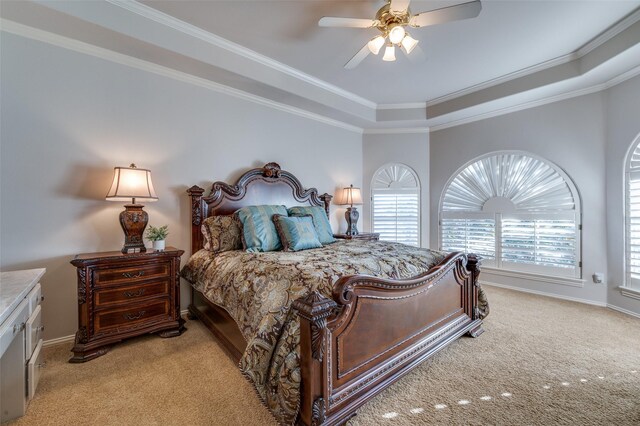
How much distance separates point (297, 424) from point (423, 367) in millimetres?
1125

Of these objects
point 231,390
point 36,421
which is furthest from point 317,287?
point 36,421

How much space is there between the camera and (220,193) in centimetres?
319

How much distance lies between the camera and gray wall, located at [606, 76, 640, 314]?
9.78ft

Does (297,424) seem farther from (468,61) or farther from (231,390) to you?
(468,61)

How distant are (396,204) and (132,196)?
3.99 metres

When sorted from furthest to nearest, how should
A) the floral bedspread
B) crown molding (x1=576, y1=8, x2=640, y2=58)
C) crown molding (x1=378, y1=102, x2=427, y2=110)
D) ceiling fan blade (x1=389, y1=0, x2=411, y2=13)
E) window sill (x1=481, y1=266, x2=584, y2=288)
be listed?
crown molding (x1=378, y1=102, x2=427, y2=110), window sill (x1=481, y1=266, x2=584, y2=288), crown molding (x1=576, y1=8, x2=640, y2=58), ceiling fan blade (x1=389, y1=0, x2=411, y2=13), the floral bedspread

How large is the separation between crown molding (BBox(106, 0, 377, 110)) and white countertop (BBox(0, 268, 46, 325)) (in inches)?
88.8

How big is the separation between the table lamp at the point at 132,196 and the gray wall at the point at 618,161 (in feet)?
16.7

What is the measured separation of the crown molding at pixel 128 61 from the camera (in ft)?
7.38

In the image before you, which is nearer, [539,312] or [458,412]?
[458,412]

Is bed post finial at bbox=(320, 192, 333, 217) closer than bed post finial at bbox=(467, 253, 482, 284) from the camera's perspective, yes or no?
No

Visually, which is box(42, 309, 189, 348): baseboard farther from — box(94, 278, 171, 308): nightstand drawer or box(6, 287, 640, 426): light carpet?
box(94, 278, 171, 308): nightstand drawer

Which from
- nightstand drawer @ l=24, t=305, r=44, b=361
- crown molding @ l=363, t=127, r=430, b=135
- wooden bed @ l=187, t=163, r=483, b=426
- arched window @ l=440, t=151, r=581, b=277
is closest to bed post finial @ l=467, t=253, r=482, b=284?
wooden bed @ l=187, t=163, r=483, b=426

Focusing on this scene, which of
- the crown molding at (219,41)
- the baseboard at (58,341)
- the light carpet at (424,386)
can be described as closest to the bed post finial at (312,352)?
the light carpet at (424,386)
